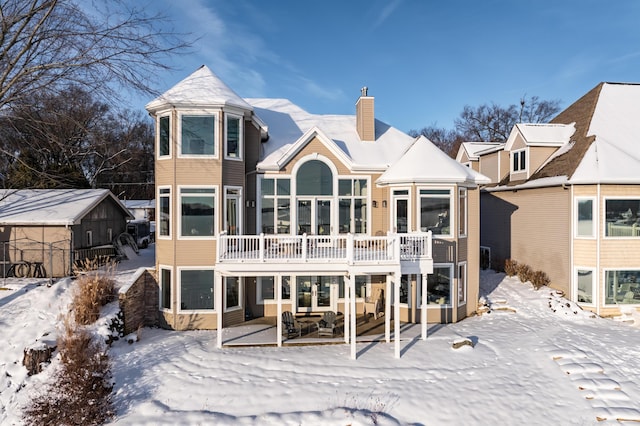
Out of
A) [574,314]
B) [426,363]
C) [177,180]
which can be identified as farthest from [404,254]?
[177,180]

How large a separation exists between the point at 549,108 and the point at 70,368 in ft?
149

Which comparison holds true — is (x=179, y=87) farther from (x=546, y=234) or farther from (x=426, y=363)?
(x=546, y=234)

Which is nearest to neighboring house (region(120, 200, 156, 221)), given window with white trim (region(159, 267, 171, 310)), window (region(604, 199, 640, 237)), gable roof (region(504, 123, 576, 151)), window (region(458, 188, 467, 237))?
window with white trim (region(159, 267, 171, 310))

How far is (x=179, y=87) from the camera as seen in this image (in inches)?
499

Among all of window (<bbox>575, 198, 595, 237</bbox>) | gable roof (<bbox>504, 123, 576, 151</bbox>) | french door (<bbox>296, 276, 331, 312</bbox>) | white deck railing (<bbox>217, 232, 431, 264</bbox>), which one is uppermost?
gable roof (<bbox>504, 123, 576, 151</bbox>)

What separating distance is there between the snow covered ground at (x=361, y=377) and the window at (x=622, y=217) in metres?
3.63

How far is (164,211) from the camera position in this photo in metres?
12.6

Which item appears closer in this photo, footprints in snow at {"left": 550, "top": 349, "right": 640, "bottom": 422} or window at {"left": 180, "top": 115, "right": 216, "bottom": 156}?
footprints in snow at {"left": 550, "top": 349, "right": 640, "bottom": 422}

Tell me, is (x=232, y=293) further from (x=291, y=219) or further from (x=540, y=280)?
(x=540, y=280)

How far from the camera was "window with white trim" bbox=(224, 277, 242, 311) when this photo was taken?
1246 cm

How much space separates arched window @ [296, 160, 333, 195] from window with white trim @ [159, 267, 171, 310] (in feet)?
18.3

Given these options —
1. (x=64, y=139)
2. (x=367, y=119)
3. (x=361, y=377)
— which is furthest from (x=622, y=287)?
(x=64, y=139)

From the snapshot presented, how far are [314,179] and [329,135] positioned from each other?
2.89 meters

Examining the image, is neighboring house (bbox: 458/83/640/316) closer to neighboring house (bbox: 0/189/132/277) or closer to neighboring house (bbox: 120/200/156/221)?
neighboring house (bbox: 0/189/132/277)
